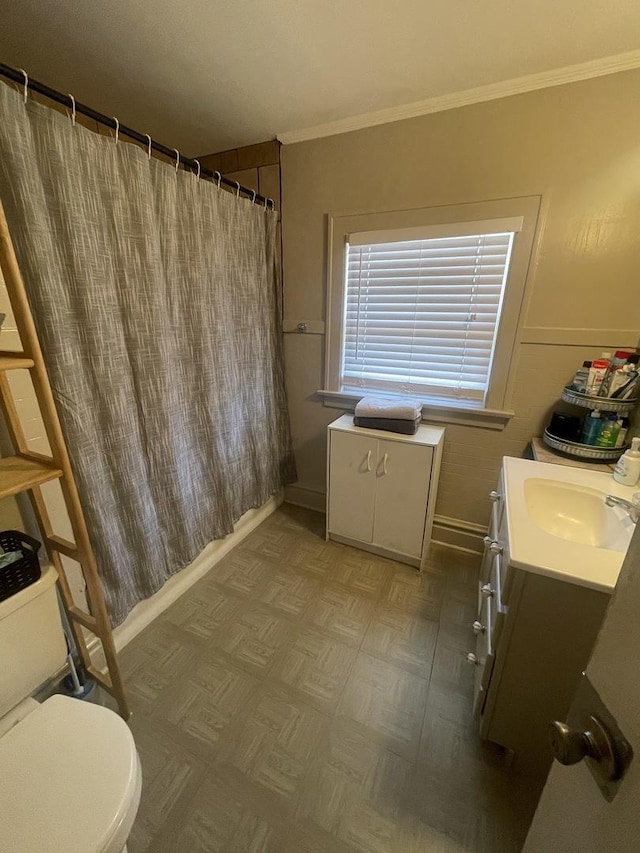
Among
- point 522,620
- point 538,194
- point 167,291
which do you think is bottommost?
point 522,620

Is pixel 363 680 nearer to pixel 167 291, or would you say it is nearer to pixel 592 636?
pixel 592 636

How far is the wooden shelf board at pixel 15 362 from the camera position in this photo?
0.82m

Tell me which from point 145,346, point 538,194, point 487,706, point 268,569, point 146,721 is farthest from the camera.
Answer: point 268,569

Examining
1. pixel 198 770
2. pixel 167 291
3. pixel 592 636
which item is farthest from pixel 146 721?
pixel 167 291

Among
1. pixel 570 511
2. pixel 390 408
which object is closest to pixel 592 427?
pixel 570 511

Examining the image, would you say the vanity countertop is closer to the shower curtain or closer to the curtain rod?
the shower curtain

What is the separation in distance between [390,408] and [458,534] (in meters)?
0.92

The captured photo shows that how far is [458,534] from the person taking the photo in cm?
208

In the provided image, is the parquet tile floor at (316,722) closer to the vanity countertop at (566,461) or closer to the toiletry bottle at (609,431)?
the vanity countertop at (566,461)

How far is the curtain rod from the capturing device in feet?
3.17

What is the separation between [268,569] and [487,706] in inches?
47.3

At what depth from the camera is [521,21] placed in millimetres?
1126

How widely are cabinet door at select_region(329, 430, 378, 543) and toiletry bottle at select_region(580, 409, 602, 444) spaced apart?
93 cm

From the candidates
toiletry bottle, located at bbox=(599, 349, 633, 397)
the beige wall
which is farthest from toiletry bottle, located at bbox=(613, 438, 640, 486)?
the beige wall
